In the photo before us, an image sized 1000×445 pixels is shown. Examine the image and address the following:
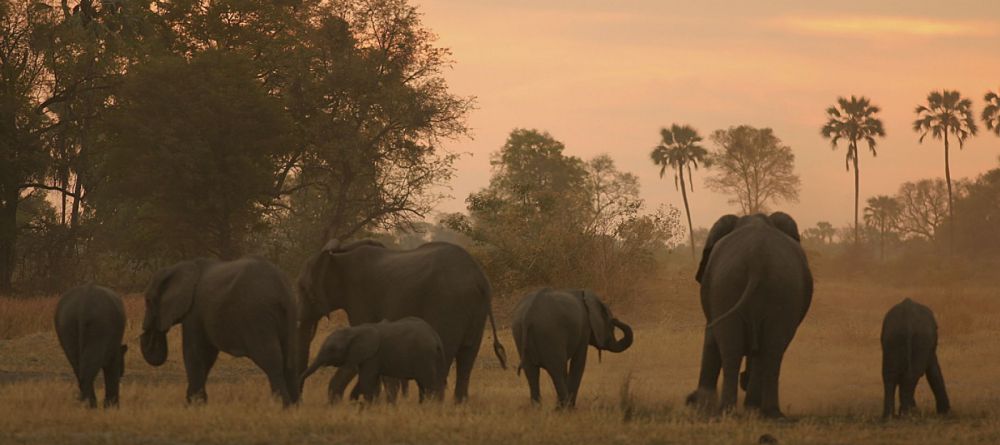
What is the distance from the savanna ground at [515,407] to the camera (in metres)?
12.3

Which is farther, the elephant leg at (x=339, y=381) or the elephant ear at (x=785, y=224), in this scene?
the elephant ear at (x=785, y=224)

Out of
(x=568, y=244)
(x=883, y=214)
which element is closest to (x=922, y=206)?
(x=883, y=214)

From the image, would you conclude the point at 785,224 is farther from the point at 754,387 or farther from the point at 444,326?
the point at 444,326

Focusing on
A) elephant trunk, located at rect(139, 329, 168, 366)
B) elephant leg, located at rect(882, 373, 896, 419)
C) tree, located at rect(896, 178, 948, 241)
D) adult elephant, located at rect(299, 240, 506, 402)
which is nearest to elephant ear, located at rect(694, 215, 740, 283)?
elephant leg, located at rect(882, 373, 896, 419)

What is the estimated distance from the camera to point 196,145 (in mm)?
43594

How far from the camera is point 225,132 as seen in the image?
146 feet

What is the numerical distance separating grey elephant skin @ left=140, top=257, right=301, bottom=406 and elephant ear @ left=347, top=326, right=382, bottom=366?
2.47 feet

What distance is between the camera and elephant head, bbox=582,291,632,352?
16188 millimetres

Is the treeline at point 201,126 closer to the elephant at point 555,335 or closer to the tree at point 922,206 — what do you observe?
the elephant at point 555,335

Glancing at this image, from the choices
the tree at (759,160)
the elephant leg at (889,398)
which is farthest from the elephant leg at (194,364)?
the tree at (759,160)

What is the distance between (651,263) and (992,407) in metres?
28.0

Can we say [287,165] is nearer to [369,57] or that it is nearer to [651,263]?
[369,57]

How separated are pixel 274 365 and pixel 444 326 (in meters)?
2.26

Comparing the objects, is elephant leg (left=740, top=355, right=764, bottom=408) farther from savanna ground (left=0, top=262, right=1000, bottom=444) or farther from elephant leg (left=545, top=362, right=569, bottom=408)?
elephant leg (left=545, top=362, right=569, bottom=408)
